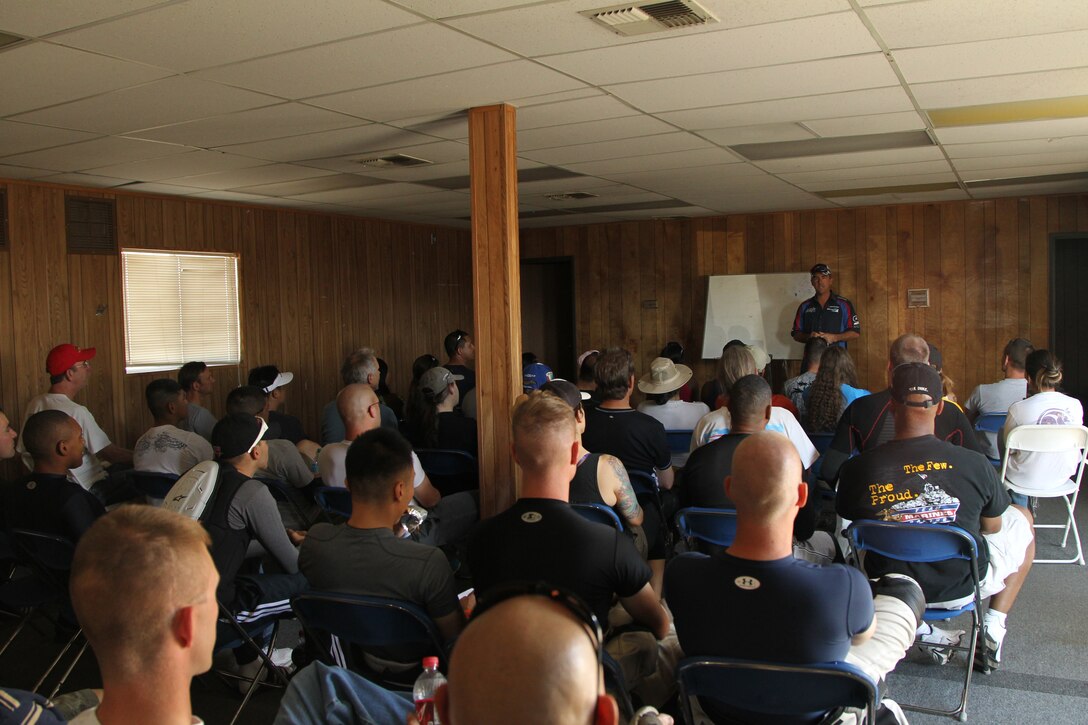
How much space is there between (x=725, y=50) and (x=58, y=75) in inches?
107

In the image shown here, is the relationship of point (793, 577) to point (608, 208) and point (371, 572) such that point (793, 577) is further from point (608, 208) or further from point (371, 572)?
point (608, 208)

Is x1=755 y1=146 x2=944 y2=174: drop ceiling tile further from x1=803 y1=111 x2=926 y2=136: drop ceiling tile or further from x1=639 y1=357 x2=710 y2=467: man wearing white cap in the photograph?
x1=639 y1=357 x2=710 y2=467: man wearing white cap

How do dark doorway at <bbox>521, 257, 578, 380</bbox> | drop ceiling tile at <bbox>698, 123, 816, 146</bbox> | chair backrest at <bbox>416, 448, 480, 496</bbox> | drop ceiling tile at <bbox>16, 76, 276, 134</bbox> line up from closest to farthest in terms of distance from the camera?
drop ceiling tile at <bbox>16, 76, 276, 134</bbox> < chair backrest at <bbox>416, 448, 480, 496</bbox> < drop ceiling tile at <bbox>698, 123, 816, 146</bbox> < dark doorway at <bbox>521, 257, 578, 380</bbox>

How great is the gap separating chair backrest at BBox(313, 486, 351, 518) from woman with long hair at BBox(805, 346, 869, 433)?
292cm

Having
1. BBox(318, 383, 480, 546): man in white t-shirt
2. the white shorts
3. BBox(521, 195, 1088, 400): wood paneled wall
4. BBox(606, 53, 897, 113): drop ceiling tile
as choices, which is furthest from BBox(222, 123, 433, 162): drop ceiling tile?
BBox(521, 195, 1088, 400): wood paneled wall

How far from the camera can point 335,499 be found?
411cm

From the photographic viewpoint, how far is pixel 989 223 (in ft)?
28.8

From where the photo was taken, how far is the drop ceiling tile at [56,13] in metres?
2.75

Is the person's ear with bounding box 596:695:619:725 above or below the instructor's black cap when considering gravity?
below

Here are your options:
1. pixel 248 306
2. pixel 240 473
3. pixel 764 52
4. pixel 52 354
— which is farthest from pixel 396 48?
pixel 248 306

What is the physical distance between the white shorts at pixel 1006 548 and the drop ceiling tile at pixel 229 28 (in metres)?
3.01

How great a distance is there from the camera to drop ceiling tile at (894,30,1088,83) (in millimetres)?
3391

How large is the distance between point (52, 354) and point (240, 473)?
3.04 metres

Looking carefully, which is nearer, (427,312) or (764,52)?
(764,52)
